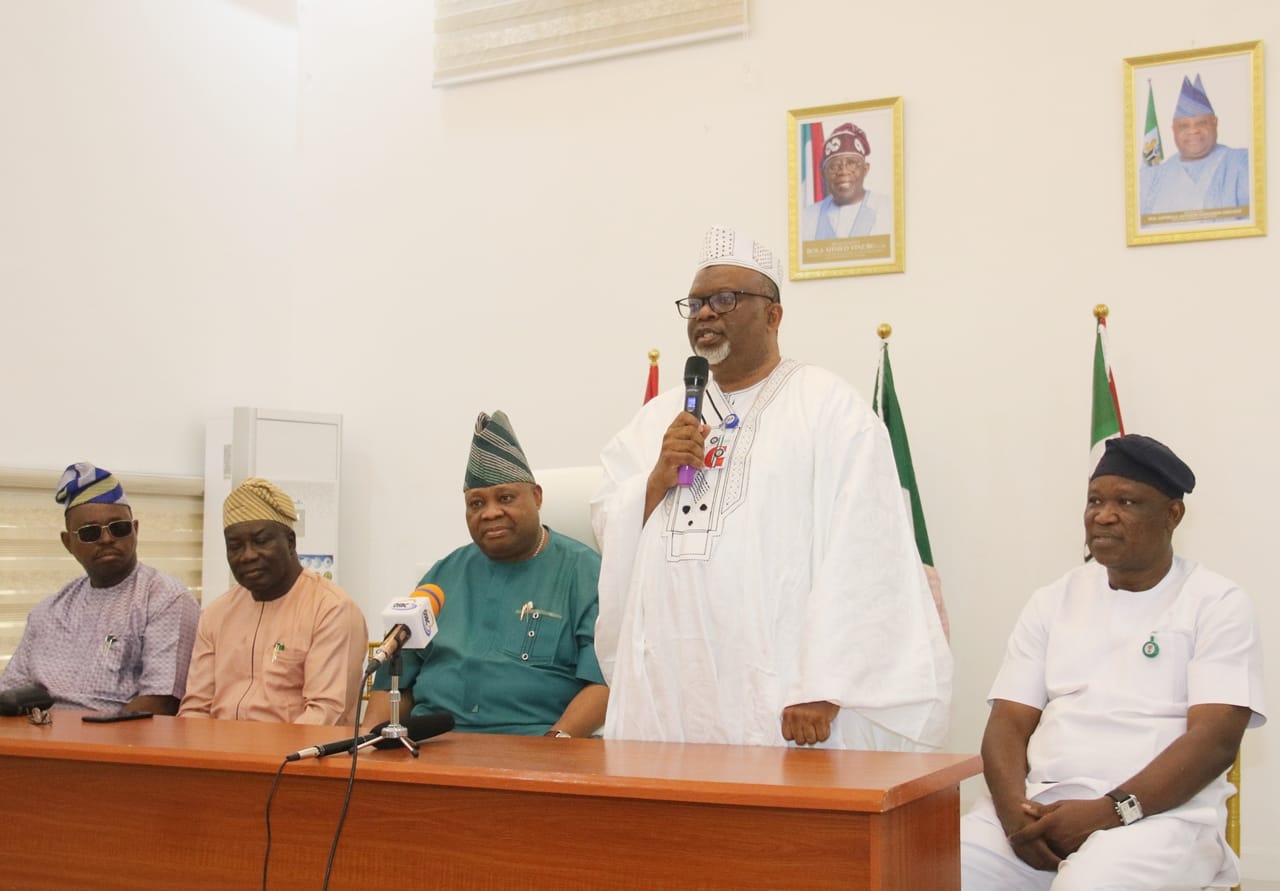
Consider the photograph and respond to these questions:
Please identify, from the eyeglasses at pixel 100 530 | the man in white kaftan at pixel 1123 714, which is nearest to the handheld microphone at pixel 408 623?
the man in white kaftan at pixel 1123 714

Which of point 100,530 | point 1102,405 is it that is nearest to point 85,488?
point 100,530

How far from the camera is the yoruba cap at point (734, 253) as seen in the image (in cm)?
354

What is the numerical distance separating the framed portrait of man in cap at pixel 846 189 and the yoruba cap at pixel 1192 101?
1.09 meters

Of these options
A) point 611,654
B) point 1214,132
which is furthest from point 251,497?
point 1214,132

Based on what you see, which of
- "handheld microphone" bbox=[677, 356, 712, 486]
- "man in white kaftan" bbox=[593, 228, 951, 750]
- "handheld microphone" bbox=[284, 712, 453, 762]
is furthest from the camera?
"handheld microphone" bbox=[677, 356, 712, 486]

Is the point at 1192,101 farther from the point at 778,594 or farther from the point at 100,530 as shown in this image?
the point at 100,530

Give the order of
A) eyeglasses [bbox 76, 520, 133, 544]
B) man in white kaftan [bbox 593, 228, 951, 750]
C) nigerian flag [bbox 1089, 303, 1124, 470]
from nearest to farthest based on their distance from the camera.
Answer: man in white kaftan [bbox 593, 228, 951, 750] < eyeglasses [bbox 76, 520, 133, 544] < nigerian flag [bbox 1089, 303, 1124, 470]

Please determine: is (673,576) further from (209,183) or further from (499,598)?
(209,183)

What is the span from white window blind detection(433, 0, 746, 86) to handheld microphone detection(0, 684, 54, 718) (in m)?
3.94

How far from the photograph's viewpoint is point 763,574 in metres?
3.29

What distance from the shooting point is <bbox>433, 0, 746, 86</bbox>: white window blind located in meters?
5.84

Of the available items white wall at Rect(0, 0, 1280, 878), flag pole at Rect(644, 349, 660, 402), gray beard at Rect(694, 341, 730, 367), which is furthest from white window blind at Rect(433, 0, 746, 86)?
gray beard at Rect(694, 341, 730, 367)

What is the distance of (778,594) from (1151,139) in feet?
9.26

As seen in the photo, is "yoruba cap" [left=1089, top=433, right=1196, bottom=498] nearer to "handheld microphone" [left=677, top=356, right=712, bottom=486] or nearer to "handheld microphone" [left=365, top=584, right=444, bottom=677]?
"handheld microphone" [left=677, top=356, right=712, bottom=486]
